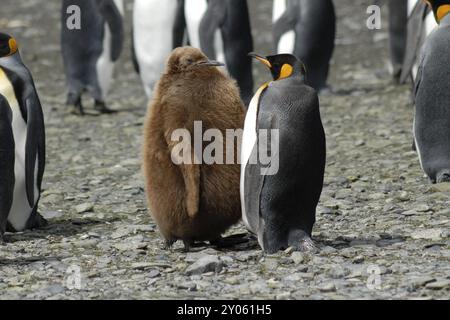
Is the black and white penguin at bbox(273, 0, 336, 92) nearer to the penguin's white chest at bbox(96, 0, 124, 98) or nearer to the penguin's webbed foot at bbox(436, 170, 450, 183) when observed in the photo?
the penguin's white chest at bbox(96, 0, 124, 98)

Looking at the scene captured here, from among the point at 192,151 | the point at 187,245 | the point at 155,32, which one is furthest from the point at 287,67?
the point at 155,32

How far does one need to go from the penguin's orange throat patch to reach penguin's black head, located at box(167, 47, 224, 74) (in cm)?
188

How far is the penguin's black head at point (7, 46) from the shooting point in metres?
5.94

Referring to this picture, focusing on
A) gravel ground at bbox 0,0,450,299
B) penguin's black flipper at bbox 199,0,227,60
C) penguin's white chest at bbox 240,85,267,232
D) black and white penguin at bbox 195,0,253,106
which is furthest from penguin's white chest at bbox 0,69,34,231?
penguin's black flipper at bbox 199,0,227,60

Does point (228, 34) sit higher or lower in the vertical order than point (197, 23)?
lower

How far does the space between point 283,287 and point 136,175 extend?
325 centimetres

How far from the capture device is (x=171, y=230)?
5.16 metres

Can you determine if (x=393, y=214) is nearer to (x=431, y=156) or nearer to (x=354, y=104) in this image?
(x=431, y=156)

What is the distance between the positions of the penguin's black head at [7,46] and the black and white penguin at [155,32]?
4281mm

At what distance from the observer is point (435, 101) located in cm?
642

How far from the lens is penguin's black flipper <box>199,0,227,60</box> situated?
970 centimetres

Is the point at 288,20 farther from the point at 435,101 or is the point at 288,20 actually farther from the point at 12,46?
the point at 12,46

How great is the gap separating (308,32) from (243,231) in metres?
5.27
